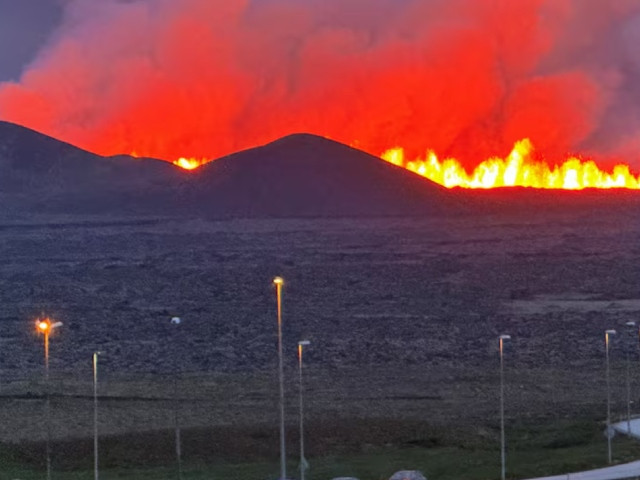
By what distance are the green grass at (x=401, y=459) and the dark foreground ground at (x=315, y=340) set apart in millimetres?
536

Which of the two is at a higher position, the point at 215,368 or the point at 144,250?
the point at 144,250

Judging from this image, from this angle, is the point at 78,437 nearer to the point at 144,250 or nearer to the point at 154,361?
the point at 154,361

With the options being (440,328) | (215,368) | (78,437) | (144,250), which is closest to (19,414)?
(78,437)

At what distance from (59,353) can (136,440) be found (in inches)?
1824

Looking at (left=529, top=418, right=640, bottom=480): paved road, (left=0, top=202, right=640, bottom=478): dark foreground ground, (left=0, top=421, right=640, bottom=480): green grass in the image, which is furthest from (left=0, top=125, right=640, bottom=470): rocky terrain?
(left=529, top=418, right=640, bottom=480): paved road

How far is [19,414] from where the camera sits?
9181 cm

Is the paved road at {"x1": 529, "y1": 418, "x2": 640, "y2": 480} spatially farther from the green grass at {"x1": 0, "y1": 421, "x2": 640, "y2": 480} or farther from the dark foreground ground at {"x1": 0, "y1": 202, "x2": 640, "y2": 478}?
the dark foreground ground at {"x1": 0, "y1": 202, "x2": 640, "y2": 478}

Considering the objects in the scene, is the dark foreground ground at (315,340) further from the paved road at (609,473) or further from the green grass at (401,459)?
the paved road at (609,473)

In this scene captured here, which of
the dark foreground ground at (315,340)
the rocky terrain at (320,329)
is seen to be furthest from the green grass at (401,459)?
the rocky terrain at (320,329)

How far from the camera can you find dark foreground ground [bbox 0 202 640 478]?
3435 inches

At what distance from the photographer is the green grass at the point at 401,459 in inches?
2611

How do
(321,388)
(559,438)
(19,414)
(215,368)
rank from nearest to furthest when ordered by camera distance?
(559,438) → (19,414) → (321,388) → (215,368)

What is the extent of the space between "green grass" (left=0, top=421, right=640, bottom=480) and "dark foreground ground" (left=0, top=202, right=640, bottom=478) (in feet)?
1.76

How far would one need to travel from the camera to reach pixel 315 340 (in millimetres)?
134250
